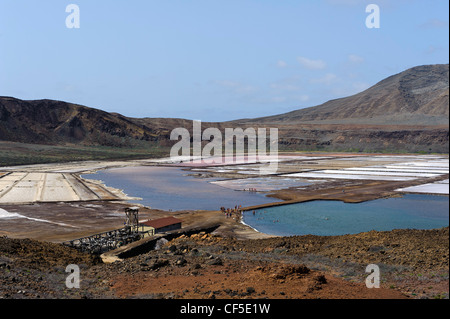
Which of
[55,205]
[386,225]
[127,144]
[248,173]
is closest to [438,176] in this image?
[248,173]

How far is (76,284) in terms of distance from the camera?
1577cm

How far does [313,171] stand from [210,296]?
66.8m

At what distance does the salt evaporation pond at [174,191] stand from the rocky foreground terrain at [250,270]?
2252cm

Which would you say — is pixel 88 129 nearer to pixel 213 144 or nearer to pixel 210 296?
pixel 213 144

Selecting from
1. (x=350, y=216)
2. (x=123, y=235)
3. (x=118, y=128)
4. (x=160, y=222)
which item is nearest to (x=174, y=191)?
(x=350, y=216)

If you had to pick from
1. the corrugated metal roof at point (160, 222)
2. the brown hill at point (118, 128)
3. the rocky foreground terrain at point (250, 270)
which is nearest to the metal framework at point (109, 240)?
the corrugated metal roof at point (160, 222)

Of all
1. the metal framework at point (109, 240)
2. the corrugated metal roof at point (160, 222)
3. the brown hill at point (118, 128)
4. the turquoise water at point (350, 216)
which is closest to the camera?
the metal framework at point (109, 240)

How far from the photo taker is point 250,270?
16.0 metres

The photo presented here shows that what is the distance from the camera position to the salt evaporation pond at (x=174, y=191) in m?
46.3

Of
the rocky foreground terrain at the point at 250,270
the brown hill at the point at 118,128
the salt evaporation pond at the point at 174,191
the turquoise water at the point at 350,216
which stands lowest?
the turquoise water at the point at 350,216

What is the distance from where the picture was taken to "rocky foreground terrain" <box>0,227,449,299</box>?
13633 mm

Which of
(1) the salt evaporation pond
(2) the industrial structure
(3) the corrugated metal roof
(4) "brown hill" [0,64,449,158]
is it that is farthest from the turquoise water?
(4) "brown hill" [0,64,449,158]

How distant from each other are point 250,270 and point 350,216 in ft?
81.3

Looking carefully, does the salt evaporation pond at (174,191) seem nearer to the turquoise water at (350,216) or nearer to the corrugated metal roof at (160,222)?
the turquoise water at (350,216)
